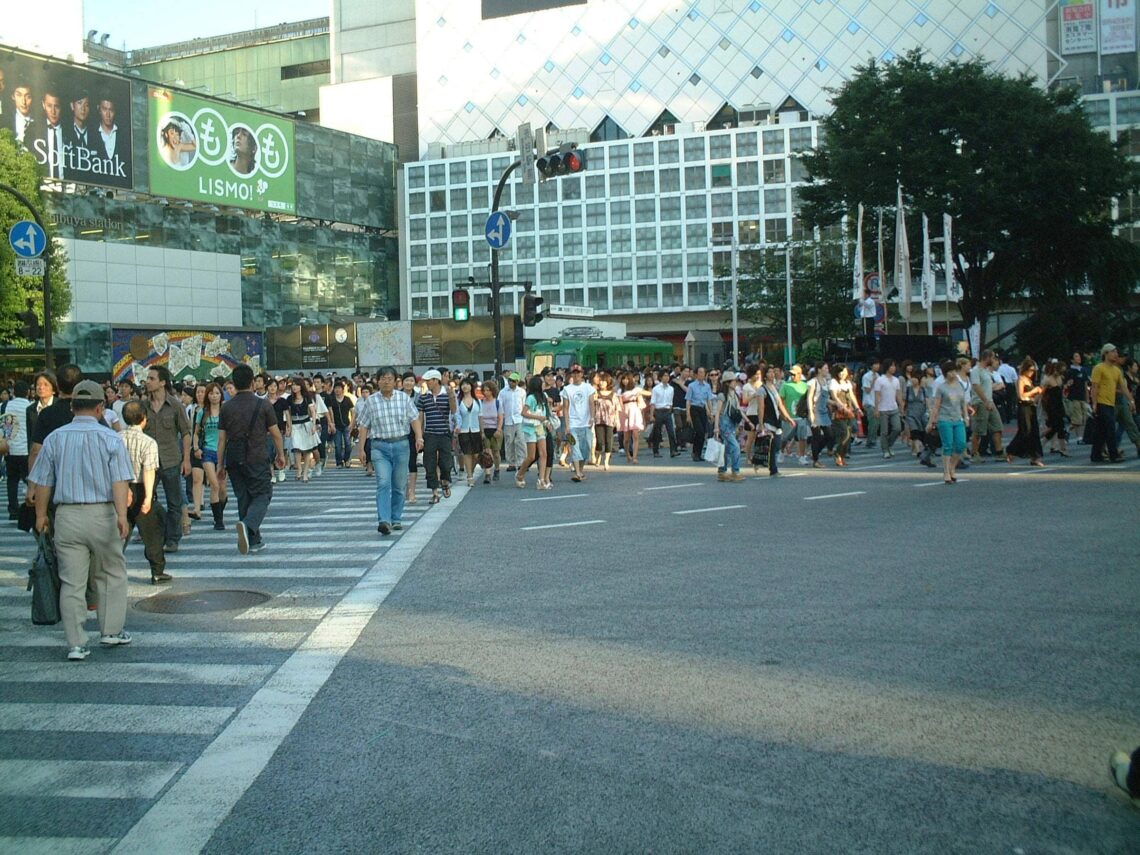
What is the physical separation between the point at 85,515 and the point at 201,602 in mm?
1946

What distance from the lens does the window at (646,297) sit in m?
84.8

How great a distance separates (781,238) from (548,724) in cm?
7509

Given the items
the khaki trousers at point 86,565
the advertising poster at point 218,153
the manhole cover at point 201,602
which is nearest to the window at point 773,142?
the advertising poster at point 218,153

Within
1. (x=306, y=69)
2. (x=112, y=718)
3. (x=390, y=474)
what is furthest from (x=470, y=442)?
(x=306, y=69)

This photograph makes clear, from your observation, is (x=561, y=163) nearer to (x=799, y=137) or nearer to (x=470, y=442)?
(x=470, y=442)

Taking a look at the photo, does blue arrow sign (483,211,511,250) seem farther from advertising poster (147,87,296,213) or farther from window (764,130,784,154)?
window (764,130,784,154)

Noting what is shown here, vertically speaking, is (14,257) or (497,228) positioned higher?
(14,257)

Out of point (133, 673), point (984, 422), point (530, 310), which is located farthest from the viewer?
point (530, 310)

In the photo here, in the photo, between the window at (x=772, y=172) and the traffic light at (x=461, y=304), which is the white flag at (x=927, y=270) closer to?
the traffic light at (x=461, y=304)

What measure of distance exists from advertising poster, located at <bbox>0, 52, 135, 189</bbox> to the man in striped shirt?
52519mm

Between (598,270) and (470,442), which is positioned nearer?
(470,442)

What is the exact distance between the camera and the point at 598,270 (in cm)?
8569

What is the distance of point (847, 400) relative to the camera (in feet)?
70.4

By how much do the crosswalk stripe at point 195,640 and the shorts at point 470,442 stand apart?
11900 mm
